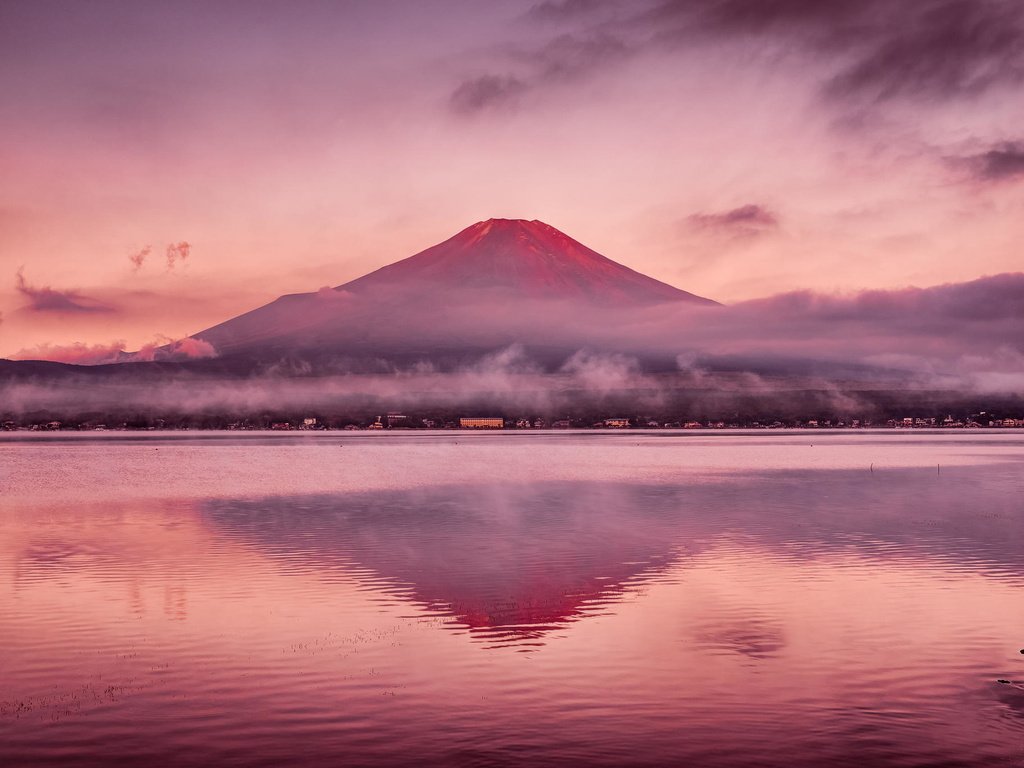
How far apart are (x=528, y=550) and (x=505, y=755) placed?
30.8 meters

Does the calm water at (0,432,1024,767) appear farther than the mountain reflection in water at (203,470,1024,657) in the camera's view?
No

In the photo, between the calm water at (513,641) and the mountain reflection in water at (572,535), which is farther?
the mountain reflection in water at (572,535)

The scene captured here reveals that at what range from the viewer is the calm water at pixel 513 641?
19.3 metres

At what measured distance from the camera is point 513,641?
91.5 feet

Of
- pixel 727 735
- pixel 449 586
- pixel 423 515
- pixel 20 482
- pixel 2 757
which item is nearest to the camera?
pixel 2 757

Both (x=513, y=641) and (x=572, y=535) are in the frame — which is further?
(x=572, y=535)

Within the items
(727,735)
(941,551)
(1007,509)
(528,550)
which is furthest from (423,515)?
(727,735)

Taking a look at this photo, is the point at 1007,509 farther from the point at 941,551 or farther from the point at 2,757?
the point at 2,757

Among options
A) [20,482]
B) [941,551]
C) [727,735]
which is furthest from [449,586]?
[20,482]

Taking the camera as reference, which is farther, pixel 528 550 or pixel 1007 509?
pixel 1007 509

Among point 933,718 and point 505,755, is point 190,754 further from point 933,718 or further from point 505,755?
point 933,718

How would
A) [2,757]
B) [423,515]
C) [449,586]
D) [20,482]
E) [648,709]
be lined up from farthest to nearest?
[20,482], [423,515], [449,586], [648,709], [2,757]

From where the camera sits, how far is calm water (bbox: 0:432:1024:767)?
19.3 m

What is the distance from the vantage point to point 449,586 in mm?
37625
